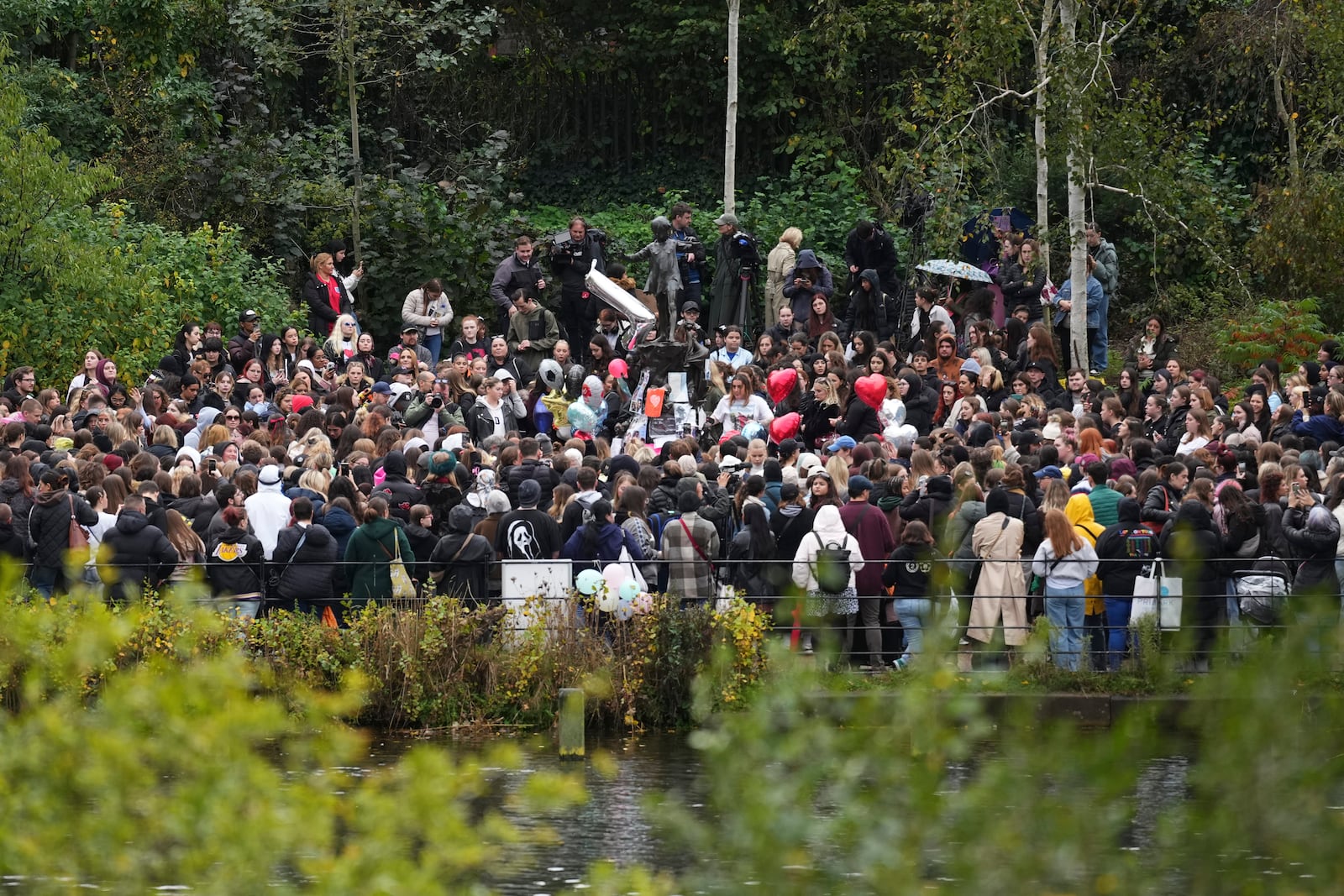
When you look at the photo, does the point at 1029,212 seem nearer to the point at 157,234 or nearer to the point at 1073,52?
the point at 1073,52

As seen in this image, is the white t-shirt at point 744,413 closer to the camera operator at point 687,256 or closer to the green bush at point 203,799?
the camera operator at point 687,256

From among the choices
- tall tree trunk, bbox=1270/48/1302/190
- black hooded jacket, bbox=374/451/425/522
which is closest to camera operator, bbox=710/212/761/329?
tall tree trunk, bbox=1270/48/1302/190

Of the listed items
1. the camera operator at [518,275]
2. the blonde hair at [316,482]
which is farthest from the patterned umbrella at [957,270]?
the blonde hair at [316,482]

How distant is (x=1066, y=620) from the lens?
15.5 m

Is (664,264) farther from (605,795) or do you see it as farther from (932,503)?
(605,795)

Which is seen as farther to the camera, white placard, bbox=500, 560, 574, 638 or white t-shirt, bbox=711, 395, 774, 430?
white t-shirt, bbox=711, 395, 774, 430

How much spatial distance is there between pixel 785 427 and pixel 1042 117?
739cm

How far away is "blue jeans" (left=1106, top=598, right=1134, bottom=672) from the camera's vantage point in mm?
15516

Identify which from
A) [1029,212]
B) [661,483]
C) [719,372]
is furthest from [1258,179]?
[661,483]

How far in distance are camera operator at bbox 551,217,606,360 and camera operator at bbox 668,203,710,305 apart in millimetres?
1341

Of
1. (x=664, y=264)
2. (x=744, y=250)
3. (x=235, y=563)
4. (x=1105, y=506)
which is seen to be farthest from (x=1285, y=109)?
(x=235, y=563)

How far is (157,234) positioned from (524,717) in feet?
48.5

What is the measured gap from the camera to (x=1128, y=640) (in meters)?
15.6

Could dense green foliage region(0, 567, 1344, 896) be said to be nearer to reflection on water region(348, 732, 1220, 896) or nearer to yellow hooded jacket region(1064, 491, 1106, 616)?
reflection on water region(348, 732, 1220, 896)
